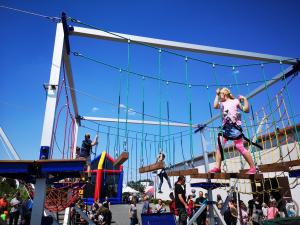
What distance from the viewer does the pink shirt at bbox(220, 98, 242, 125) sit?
4.25 metres

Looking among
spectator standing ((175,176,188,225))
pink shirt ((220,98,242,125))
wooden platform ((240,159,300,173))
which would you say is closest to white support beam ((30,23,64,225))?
pink shirt ((220,98,242,125))

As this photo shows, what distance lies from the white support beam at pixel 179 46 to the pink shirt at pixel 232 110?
151 cm

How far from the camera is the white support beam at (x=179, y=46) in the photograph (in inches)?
186

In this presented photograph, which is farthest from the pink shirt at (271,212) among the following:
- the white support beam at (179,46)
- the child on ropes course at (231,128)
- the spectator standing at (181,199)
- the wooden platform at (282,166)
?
the child on ropes course at (231,128)

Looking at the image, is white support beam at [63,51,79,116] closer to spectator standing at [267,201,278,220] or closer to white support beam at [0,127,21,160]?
white support beam at [0,127,21,160]

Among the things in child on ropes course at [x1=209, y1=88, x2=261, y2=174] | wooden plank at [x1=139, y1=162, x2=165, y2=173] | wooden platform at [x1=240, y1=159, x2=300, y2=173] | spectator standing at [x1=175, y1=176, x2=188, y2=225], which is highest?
child on ropes course at [x1=209, y1=88, x2=261, y2=174]

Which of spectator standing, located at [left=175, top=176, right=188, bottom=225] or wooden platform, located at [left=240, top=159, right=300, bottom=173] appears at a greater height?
wooden platform, located at [left=240, top=159, right=300, bottom=173]

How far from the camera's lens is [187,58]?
5457 millimetres

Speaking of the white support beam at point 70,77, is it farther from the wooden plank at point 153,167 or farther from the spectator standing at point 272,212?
the spectator standing at point 272,212

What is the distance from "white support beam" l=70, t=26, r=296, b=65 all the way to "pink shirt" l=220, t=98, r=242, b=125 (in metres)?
1.51

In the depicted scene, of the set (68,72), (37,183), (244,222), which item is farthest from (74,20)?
(244,222)

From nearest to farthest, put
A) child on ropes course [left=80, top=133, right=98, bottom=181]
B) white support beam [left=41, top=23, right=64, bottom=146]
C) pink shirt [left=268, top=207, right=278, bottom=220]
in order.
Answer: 1. white support beam [left=41, top=23, right=64, bottom=146]
2. child on ropes course [left=80, top=133, right=98, bottom=181]
3. pink shirt [left=268, top=207, right=278, bottom=220]

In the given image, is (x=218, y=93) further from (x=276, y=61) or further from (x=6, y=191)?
(x=6, y=191)

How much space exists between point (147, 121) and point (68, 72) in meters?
4.53
